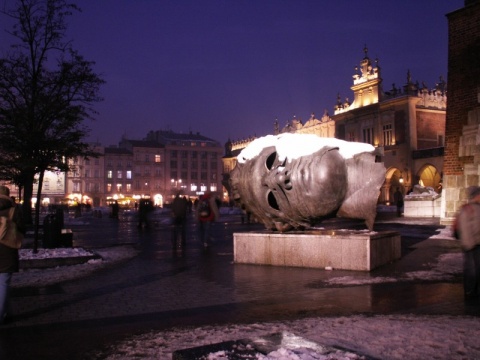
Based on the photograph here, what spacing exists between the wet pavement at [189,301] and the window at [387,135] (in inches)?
1725

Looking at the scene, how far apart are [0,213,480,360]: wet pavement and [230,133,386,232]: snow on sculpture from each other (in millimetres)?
1132

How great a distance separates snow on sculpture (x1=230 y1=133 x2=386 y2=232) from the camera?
31.6ft

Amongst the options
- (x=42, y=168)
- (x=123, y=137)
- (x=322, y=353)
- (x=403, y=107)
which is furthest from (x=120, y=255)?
(x=123, y=137)

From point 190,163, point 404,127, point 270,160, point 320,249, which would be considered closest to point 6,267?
point 320,249

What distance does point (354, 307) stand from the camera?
6434mm

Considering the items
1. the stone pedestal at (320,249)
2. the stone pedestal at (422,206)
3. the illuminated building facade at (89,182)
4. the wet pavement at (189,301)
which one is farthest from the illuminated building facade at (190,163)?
the wet pavement at (189,301)

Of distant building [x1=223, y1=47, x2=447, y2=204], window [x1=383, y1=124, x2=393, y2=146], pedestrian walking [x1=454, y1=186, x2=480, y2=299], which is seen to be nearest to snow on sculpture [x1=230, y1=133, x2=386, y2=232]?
pedestrian walking [x1=454, y1=186, x2=480, y2=299]

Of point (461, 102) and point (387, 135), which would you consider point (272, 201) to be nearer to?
point (461, 102)

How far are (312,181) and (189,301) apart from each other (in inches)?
143

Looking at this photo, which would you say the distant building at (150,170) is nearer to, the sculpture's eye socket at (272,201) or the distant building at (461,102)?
the distant building at (461,102)

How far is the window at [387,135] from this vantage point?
52.5 meters

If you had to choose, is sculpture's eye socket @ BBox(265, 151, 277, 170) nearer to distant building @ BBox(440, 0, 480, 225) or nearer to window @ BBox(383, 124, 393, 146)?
distant building @ BBox(440, 0, 480, 225)

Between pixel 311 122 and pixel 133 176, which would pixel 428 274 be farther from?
pixel 133 176

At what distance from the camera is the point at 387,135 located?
53.0 metres
